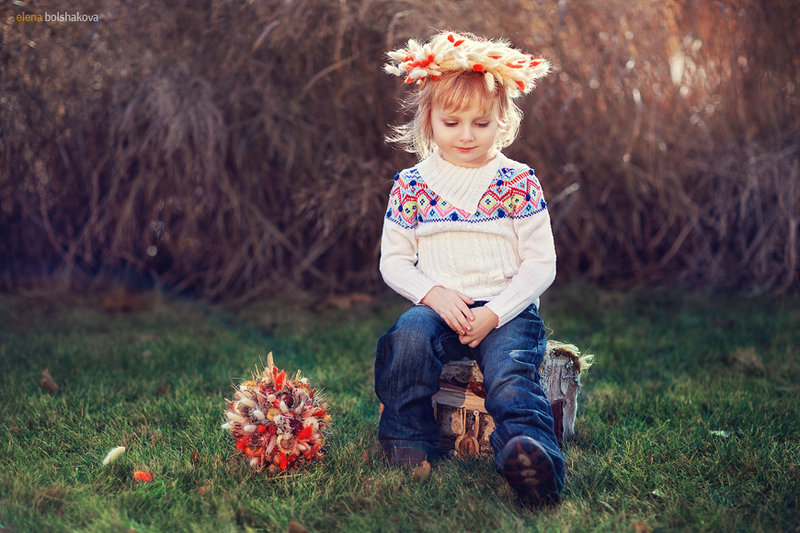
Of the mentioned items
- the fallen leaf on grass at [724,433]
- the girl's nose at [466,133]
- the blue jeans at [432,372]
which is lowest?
the fallen leaf on grass at [724,433]

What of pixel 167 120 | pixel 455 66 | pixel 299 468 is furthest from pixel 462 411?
pixel 167 120

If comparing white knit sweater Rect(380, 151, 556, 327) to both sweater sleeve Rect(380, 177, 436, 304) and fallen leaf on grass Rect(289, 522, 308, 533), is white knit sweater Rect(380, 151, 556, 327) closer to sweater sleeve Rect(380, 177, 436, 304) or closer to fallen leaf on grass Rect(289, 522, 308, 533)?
sweater sleeve Rect(380, 177, 436, 304)

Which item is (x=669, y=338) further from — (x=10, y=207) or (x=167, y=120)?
(x=10, y=207)

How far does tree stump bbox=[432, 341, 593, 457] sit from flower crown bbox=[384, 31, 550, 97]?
82 cm

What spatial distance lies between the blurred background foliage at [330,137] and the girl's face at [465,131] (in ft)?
4.52

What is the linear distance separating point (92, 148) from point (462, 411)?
9.22 ft

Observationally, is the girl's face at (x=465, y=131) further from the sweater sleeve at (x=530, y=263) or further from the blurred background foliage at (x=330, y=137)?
the blurred background foliage at (x=330, y=137)

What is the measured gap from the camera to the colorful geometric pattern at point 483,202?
203cm

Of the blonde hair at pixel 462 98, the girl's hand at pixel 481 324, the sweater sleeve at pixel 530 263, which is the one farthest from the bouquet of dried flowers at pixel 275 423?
the blonde hair at pixel 462 98

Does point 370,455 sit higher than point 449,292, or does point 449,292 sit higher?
point 449,292

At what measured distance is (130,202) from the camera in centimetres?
375

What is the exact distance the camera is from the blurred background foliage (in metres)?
3.42

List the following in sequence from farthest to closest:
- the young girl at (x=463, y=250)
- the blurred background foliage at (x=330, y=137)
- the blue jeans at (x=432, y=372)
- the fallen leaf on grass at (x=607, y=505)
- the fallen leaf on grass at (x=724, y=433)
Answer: the blurred background foliage at (x=330, y=137) → the fallen leaf on grass at (x=724, y=433) → the young girl at (x=463, y=250) → the blue jeans at (x=432, y=372) → the fallen leaf on grass at (x=607, y=505)

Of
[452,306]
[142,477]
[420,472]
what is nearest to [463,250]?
[452,306]
